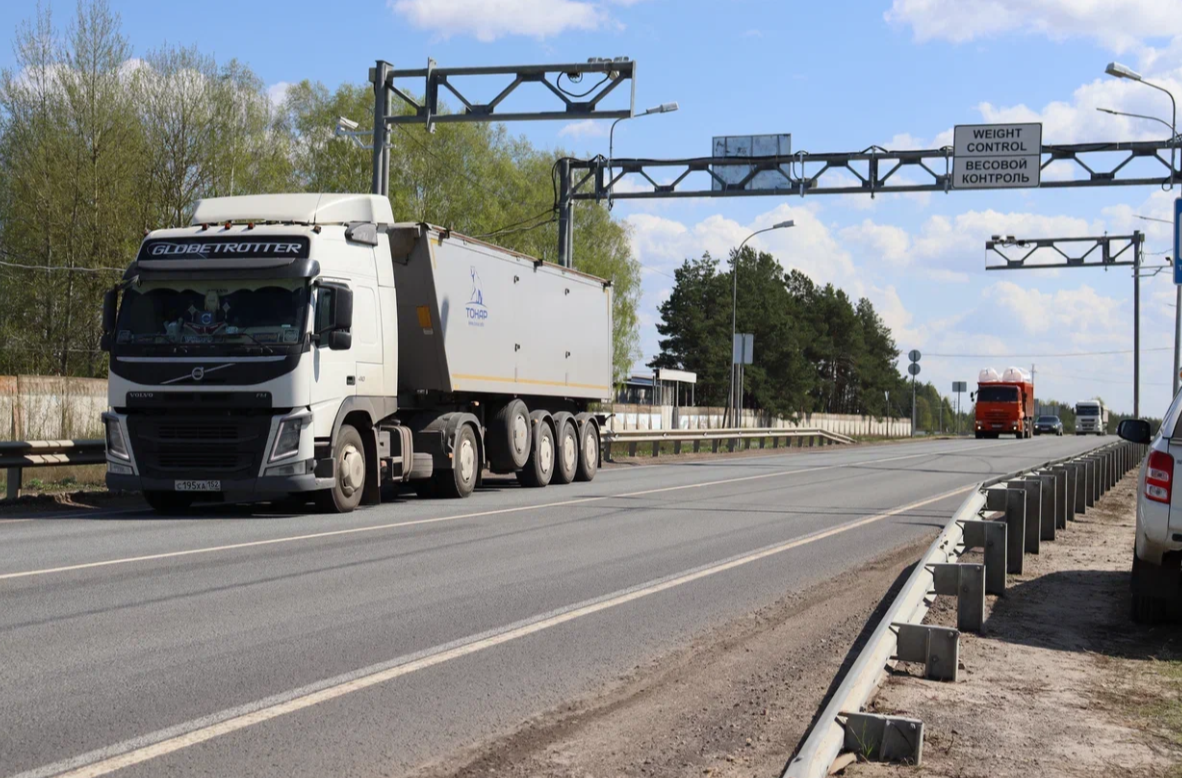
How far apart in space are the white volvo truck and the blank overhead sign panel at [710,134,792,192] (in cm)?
1470

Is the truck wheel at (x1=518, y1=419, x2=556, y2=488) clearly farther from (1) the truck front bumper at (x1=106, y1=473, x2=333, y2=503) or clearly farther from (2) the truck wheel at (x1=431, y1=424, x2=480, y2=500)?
(1) the truck front bumper at (x1=106, y1=473, x2=333, y2=503)

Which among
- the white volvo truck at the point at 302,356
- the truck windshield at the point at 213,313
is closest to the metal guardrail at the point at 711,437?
the white volvo truck at the point at 302,356

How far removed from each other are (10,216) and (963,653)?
119ft

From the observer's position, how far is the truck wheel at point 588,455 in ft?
76.3

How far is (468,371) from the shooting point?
18.4 m

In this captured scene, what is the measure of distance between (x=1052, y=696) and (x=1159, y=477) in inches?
99.9

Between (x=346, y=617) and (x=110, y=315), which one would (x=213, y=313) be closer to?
(x=110, y=315)

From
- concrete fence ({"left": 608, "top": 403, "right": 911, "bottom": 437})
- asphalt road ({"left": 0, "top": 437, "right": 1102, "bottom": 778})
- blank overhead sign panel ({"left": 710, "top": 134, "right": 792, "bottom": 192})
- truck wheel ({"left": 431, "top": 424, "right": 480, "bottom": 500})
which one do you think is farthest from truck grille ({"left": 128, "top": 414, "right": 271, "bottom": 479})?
blank overhead sign panel ({"left": 710, "top": 134, "right": 792, "bottom": 192})

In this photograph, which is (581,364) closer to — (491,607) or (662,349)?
(491,607)

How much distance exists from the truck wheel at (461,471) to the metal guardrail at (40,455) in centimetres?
457

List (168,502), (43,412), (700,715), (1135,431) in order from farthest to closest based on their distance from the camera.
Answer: (43,412), (168,502), (1135,431), (700,715)

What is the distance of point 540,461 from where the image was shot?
69.5ft

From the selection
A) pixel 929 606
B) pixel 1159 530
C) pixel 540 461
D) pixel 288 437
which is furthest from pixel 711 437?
pixel 1159 530

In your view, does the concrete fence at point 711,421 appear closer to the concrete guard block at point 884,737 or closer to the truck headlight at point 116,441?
the truck headlight at point 116,441
